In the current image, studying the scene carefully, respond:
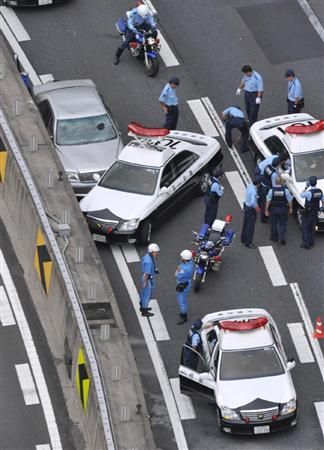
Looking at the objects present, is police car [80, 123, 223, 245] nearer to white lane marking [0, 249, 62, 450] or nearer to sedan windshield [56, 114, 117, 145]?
sedan windshield [56, 114, 117, 145]

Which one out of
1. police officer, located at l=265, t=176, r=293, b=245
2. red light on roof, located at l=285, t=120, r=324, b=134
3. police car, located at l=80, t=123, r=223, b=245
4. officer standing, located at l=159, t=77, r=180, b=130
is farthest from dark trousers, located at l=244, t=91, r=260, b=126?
police officer, located at l=265, t=176, r=293, b=245

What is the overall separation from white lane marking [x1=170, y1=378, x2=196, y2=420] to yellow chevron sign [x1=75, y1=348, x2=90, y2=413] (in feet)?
6.43

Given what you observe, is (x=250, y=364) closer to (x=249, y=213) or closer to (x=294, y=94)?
(x=249, y=213)

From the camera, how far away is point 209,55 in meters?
44.4

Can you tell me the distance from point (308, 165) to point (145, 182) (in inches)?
138

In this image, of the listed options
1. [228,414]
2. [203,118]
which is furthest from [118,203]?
[228,414]

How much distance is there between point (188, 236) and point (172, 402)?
16.9ft

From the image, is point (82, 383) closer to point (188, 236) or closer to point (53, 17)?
point (188, 236)

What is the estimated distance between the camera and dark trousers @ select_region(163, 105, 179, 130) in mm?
41250

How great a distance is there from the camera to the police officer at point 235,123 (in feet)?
134

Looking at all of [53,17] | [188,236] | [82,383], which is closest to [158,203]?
[188,236]

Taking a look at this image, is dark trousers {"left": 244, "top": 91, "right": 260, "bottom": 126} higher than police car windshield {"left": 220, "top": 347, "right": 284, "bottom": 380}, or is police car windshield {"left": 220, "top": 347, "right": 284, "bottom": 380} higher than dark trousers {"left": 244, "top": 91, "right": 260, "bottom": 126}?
dark trousers {"left": 244, "top": 91, "right": 260, "bottom": 126}

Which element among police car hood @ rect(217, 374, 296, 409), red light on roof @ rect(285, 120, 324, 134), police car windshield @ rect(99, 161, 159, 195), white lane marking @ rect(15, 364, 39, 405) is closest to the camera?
police car hood @ rect(217, 374, 296, 409)

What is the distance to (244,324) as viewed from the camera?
34469 millimetres
